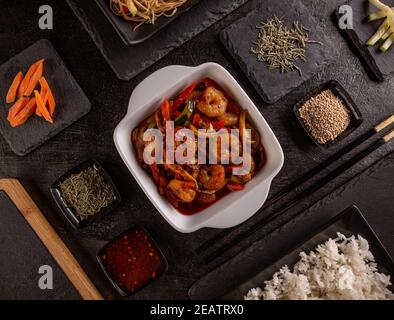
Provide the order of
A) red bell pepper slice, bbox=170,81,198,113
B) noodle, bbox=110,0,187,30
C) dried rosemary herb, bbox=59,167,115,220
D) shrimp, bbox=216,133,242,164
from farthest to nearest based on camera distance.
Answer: dried rosemary herb, bbox=59,167,115,220, noodle, bbox=110,0,187,30, red bell pepper slice, bbox=170,81,198,113, shrimp, bbox=216,133,242,164

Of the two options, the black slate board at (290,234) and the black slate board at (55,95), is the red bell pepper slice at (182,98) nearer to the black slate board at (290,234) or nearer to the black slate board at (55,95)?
the black slate board at (55,95)

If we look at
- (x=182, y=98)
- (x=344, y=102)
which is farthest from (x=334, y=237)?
(x=182, y=98)

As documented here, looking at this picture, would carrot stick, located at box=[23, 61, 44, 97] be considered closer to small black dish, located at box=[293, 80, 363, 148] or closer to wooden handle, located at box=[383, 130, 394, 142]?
small black dish, located at box=[293, 80, 363, 148]

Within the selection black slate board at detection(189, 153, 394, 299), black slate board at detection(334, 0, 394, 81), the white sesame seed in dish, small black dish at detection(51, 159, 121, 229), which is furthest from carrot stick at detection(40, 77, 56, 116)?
black slate board at detection(334, 0, 394, 81)

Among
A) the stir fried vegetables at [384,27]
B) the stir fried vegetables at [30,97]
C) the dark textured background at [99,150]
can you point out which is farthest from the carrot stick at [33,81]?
the stir fried vegetables at [384,27]

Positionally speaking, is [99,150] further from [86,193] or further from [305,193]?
[305,193]
